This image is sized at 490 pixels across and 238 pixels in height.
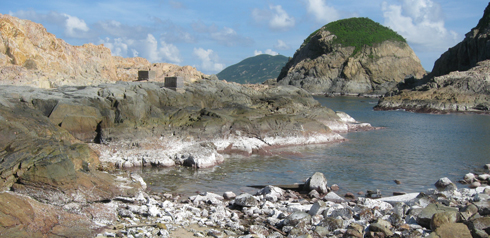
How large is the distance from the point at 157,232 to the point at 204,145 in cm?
1183

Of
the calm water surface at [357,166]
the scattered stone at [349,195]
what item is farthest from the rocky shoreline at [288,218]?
the calm water surface at [357,166]

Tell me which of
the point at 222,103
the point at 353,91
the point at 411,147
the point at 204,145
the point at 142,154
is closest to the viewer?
the point at 142,154

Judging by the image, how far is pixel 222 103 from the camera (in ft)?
108

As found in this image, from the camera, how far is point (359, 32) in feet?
471

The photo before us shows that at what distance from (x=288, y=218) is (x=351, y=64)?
116 meters

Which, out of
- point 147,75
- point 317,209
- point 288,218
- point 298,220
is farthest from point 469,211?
point 147,75

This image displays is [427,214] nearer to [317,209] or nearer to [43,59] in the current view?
[317,209]

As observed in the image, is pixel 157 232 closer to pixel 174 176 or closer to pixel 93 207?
pixel 93 207

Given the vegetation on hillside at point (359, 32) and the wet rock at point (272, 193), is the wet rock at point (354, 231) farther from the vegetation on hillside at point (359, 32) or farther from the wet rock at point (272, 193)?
the vegetation on hillside at point (359, 32)

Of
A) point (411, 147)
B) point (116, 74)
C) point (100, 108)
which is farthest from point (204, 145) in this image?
point (116, 74)

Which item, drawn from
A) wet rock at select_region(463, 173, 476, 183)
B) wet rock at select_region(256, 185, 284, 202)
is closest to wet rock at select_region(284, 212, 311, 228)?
wet rock at select_region(256, 185, 284, 202)

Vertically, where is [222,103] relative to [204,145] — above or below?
above

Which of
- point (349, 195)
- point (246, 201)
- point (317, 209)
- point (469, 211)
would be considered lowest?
point (349, 195)

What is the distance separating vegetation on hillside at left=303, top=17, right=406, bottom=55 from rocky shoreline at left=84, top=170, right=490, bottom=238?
12307 centimetres
